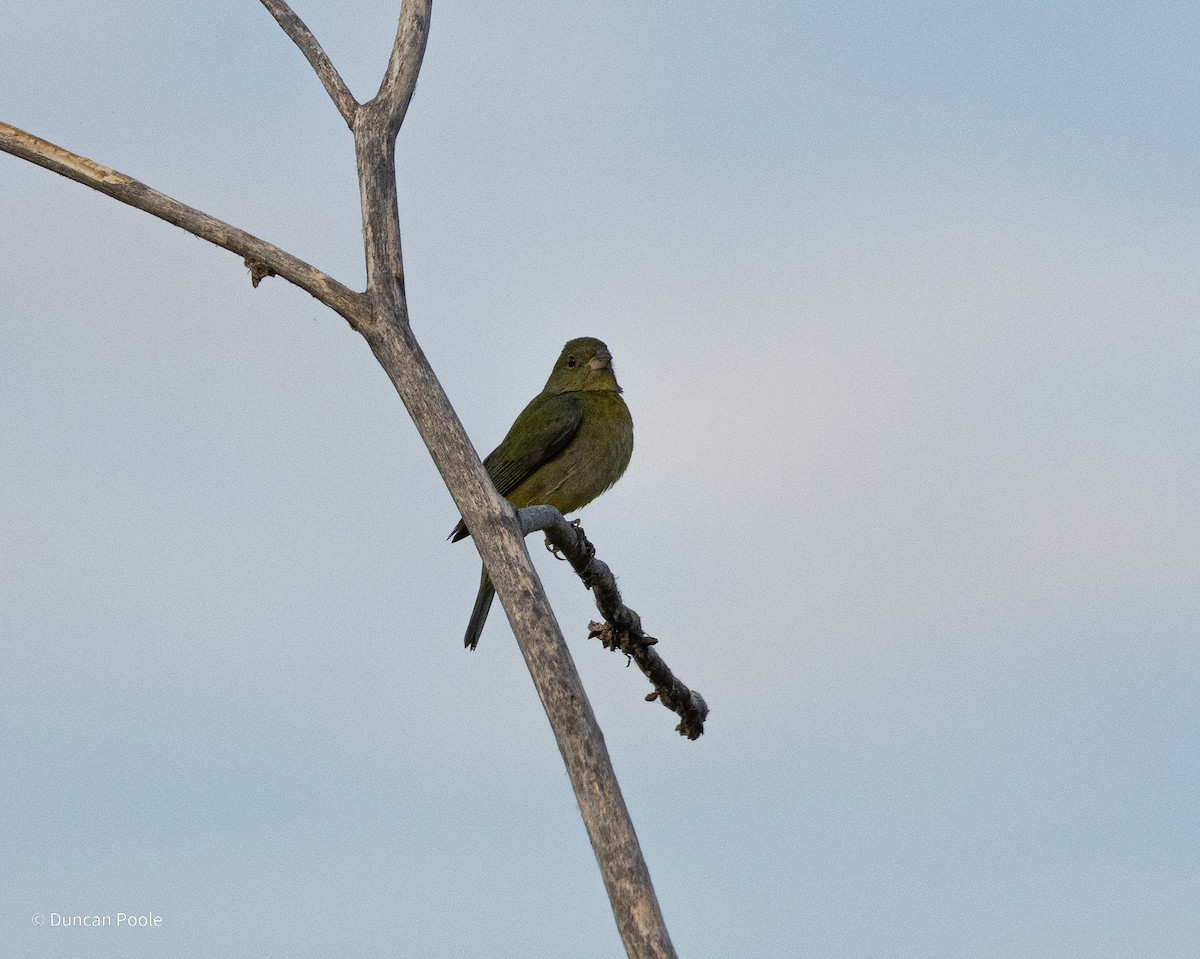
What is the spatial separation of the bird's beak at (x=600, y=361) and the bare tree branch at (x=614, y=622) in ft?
6.16

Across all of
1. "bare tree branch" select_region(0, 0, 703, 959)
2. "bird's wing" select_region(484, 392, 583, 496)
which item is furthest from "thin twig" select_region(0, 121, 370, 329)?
"bird's wing" select_region(484, 392, 583, 496)

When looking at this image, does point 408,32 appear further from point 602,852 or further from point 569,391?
point 602,852

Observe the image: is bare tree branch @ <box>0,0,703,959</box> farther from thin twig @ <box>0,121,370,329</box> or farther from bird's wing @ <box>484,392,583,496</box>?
bird's wing @ <box>484,392,583,496</box>

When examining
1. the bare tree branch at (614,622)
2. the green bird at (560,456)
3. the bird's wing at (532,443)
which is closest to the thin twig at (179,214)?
the bare tree branch at (614,622)

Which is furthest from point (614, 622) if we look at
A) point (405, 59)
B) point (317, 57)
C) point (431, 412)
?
point (317, 57)

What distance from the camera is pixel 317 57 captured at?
6918 mm

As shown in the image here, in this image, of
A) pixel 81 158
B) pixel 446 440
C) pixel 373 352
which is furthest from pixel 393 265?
pixel 81 158

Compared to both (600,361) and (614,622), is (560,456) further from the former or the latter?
(614,622)

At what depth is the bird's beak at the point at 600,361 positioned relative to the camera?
28.3 ft

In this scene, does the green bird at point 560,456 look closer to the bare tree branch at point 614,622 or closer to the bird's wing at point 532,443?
the bird's wing at point 532,443

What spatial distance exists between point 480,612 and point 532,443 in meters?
1.00

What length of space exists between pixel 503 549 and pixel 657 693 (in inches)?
80.0

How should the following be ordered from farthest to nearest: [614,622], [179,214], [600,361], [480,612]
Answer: [600,361], [480,612], [614,622], [179,214]

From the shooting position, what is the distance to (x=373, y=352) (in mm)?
6117
